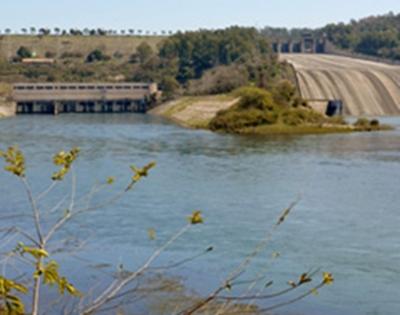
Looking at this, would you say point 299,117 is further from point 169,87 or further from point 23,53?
point 23,53

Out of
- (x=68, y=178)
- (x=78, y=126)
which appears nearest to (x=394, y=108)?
(x=78, y=126)

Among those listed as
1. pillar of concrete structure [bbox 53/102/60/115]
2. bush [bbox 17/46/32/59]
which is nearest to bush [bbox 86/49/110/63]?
bush [bbox 17/46/32/59]

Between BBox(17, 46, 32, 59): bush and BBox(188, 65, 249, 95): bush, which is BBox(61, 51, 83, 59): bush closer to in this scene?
BBox(17, 46, 32, 59): bush

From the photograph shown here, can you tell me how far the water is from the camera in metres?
22.7

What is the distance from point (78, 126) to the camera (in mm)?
94688

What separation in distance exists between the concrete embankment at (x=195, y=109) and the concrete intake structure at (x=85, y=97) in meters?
10.5

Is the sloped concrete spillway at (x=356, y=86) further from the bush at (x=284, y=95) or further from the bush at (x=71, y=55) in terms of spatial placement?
the bush at (x=71, y=55)

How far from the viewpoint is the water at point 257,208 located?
22734 mm

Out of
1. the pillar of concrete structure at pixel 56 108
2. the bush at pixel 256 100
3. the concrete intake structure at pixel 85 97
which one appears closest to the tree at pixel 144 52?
the concrete intake structure at pixel 85 97

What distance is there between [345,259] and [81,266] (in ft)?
24.8

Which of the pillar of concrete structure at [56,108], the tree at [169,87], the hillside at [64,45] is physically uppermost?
the hillside at [64,45]

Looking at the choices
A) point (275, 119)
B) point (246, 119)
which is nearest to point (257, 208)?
point (246, 119)

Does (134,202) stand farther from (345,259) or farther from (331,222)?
(345,259)

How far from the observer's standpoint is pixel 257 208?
33.8 metres
